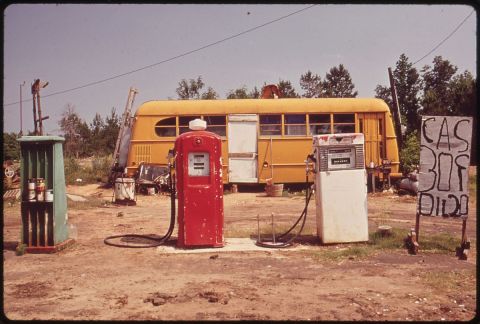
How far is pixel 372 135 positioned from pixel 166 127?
23.3ft

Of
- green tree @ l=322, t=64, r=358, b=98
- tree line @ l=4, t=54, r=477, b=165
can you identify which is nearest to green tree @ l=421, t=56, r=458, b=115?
tree line @ l=4, t=54, r=477, b=165

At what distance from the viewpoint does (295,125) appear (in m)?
15.2

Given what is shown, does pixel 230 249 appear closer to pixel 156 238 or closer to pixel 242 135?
pixel 156 238

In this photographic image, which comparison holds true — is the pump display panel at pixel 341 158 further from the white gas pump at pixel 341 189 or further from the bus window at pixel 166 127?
the bus window at pixel 166 127

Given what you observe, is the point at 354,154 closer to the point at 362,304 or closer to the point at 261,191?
the point at 362,304

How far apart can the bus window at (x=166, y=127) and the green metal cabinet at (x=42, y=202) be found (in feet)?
27.1

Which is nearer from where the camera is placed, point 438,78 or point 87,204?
point 87,204

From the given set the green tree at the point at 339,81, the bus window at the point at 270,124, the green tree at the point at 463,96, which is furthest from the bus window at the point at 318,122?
the green tree at the point at 339,81

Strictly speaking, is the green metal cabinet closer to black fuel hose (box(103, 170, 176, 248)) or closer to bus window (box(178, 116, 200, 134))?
black fuel hose (box(103, 170, 176, 248))

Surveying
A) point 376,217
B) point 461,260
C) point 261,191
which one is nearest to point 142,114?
point 261,191

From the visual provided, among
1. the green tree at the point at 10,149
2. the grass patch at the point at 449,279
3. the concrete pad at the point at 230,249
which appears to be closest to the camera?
the grass patch at the point at 449,279

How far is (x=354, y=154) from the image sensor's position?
7.21 m

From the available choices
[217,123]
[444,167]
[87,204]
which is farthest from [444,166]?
[217,123]

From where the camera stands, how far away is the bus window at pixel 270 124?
15.2 metres
